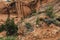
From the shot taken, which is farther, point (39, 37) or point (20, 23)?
point (20, 23)

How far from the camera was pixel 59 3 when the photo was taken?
20.9 meters

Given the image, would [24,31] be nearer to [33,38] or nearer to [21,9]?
[33,38]

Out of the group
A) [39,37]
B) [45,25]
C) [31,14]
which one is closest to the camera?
[39,37]

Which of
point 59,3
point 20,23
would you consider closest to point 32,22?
point 20,23

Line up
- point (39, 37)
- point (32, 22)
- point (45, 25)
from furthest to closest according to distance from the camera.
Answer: point (32, 22)
point (45, 25)
point (39, 37)

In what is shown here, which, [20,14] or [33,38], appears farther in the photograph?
[20,14]

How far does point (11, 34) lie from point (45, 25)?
2276 mm

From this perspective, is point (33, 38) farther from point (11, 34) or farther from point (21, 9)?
point (21, 9)

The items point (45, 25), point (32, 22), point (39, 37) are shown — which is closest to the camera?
point (39, 37)

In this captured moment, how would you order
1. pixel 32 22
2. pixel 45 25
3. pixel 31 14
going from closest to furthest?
pixel 45 25 < pixel 32 22 < pixel 31 14

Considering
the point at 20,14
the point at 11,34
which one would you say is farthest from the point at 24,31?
the point at 20,14

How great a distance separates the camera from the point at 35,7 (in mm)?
22875

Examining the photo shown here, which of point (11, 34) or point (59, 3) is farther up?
point (59, 3)

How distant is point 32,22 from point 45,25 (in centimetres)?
162
